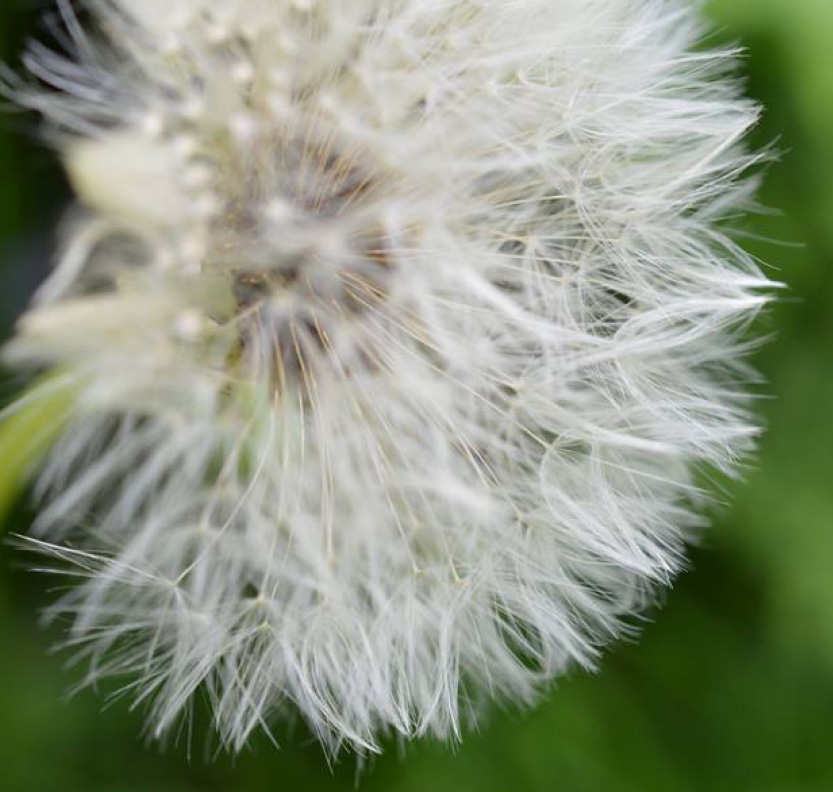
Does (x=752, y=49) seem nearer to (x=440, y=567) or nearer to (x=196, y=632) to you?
(x=440, y=567)

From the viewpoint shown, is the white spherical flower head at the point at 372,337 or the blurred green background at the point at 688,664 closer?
the white spherical flower head at the point at 372,337

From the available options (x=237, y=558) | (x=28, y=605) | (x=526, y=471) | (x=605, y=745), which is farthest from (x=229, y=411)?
(x=605, y=745)

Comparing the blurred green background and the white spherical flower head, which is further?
the blurred green background

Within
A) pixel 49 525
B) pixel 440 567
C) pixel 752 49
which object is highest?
pixel 752 49
